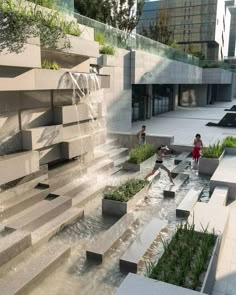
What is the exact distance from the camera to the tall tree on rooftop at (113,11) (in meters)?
25.5

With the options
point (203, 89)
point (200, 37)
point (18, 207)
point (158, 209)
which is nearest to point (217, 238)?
point (158, 209)

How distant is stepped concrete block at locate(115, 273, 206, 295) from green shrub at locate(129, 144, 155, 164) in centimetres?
914

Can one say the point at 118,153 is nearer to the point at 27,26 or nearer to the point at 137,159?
the point at 137,159

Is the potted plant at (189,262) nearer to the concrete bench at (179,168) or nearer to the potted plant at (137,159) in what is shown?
the concrete bench at (179,168)

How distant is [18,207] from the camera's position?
8383mm

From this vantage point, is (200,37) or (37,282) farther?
(200,37)

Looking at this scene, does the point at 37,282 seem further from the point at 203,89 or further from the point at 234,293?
the point at 203,89

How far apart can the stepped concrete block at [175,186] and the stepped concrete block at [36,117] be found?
4.55 m

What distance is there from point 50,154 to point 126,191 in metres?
2.80

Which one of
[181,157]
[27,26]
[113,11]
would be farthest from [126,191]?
[113,11]

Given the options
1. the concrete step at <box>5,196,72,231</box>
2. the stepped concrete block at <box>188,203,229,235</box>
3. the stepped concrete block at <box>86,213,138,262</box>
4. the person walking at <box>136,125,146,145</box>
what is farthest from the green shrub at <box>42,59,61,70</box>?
the person walking at <box>136,125,146,145</box>

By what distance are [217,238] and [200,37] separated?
221ft

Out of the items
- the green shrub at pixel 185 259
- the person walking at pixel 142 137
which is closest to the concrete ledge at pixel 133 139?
the person walking at pixel 142 137

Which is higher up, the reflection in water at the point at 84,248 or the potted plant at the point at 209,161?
the potted plant at the point at 209,161
